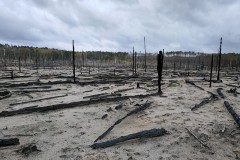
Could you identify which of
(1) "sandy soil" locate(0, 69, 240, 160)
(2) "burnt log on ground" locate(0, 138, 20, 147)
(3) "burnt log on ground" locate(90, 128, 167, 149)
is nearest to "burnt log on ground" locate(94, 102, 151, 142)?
(1) "sandy soil" locate(0, 69, 240, 160)

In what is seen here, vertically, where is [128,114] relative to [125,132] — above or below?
above

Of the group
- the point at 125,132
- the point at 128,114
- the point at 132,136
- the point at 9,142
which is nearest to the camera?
the point at 9,142

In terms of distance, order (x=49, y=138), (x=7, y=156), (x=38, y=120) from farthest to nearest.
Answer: (x=38, y=120) < (x=49, y=138) < (x=7, y=156)

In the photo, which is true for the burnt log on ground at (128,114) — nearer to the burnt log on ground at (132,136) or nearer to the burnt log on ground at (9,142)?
the burnt log on ground at (132,136)

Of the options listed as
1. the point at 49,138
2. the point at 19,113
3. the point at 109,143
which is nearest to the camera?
the point at 109,143

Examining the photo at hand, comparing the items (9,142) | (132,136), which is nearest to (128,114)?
(132,136)

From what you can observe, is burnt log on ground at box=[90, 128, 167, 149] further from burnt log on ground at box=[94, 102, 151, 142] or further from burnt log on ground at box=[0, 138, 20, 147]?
burnt log on ground at box=[0, 138, 20, 147]

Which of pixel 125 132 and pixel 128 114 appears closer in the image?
pixel 125 132

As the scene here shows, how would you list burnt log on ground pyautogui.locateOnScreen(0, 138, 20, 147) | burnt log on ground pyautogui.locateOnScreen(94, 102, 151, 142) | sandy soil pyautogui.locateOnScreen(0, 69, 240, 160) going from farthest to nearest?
1. burnt log on ground pyautogui.locateOnScreen(94, 102, 151, 142)
2. burnt log on ground pyautogui.locateOnScreen(0, 138, 20, 147)
3. sandy soil pyautogui.locateOnScreen(0, 69, 240, 160)

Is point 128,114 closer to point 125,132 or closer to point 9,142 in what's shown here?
point 125,132

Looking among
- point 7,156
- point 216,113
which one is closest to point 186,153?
point 7,156

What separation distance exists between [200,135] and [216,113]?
4.66 meters

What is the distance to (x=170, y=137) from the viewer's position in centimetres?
998

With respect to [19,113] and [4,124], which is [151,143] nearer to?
[4,124]
